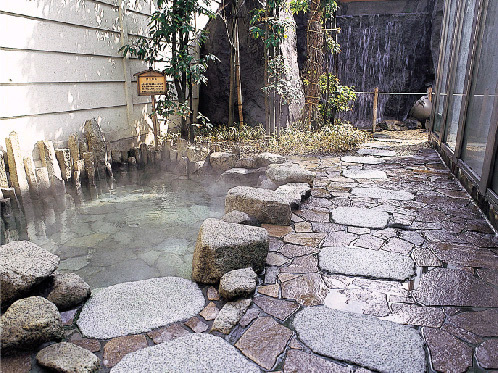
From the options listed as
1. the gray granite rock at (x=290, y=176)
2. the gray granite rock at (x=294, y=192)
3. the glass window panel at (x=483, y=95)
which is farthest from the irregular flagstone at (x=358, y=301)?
the glass window panel at (x=483, y=95)

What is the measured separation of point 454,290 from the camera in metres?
2.52

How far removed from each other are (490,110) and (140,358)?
167 inches

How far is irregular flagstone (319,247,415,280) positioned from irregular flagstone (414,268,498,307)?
0.16 meters

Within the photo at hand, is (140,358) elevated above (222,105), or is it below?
below

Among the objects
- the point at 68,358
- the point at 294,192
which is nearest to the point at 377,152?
the point at 294,192

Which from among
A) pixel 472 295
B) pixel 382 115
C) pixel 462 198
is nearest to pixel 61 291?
pixel 472 295

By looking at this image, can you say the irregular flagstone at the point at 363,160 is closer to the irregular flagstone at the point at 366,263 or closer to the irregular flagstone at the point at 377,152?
the irregular flagstone at the point at 377,152

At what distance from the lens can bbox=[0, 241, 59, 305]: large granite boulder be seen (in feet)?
7.38

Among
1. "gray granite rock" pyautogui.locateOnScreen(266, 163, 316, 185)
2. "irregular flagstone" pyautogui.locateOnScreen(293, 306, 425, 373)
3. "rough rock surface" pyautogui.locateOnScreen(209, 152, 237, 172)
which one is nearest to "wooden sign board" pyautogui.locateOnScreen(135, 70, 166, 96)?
"rough rock surface" pyautogui.locateOnScreen(209, 152, 237, 172)

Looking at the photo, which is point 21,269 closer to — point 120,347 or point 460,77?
point 120,347

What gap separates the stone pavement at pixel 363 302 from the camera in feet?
6.30

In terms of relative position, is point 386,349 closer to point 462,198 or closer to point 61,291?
point 61,291

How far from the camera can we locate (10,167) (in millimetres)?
4453

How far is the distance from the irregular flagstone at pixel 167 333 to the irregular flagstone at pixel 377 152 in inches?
231
